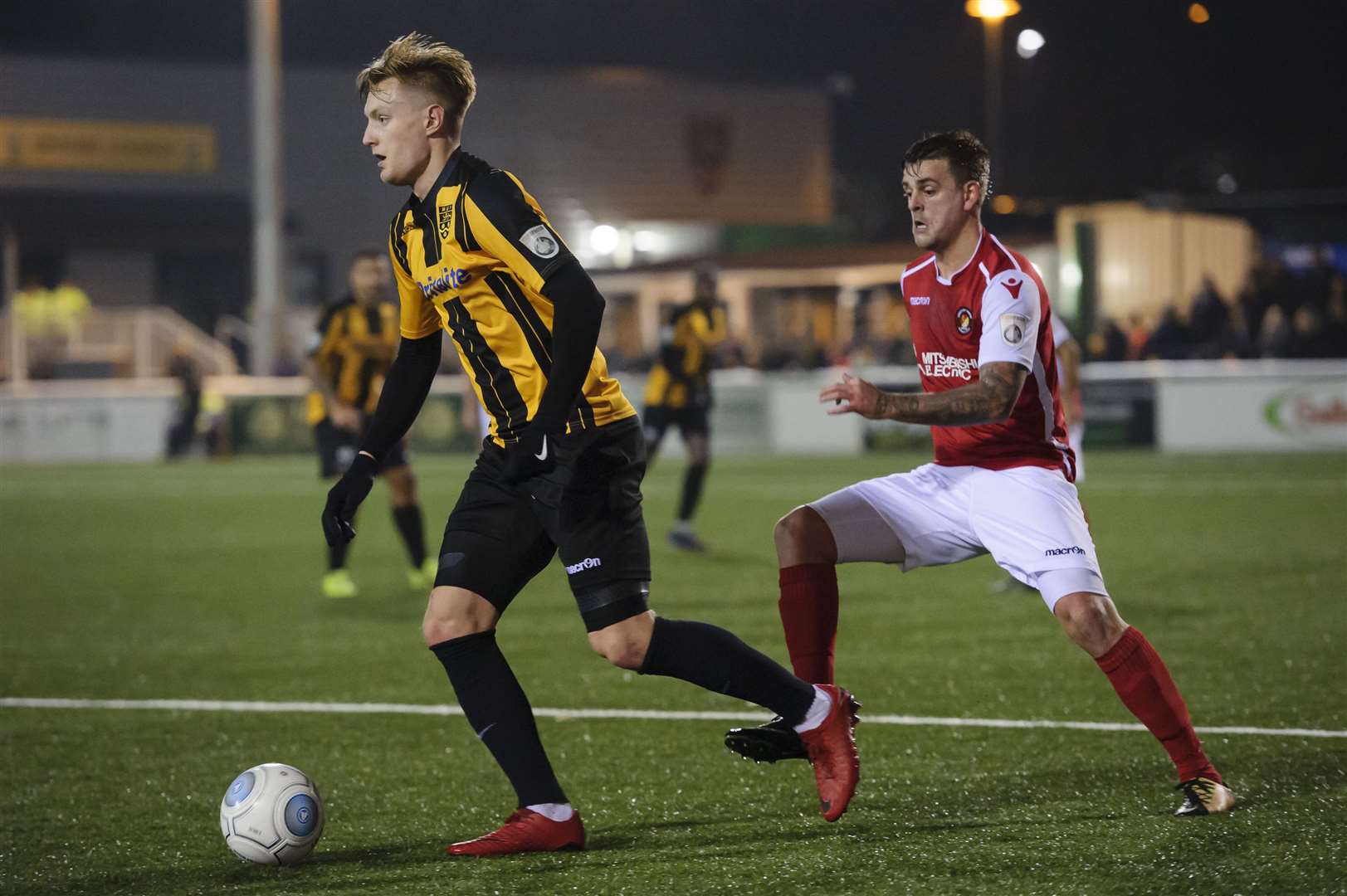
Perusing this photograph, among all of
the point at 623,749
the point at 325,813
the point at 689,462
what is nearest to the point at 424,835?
the point at 325,813

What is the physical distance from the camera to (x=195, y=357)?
119 ft

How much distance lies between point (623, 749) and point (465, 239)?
226 centimetres

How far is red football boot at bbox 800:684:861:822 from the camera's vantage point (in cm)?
462

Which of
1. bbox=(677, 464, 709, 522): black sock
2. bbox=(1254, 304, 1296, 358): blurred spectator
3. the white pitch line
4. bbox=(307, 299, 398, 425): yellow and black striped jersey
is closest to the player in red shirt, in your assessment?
the white pitch line

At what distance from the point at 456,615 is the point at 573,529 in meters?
0.38

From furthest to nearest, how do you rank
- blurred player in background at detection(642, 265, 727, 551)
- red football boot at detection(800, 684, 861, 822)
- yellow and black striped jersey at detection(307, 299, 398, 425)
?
blurred player in background at detection(642, 265, 727, 551) < yellow and black striped jersey at detection(307, 299, 398, 425) < red football boot at detection(800, 684, 861, 822)

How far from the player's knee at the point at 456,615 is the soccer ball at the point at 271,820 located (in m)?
0.54

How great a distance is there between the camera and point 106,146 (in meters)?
39.6

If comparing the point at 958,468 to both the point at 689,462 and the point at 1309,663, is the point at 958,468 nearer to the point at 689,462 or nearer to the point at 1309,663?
the point at 1309,663

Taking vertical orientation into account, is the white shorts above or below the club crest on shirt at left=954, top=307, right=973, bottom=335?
below

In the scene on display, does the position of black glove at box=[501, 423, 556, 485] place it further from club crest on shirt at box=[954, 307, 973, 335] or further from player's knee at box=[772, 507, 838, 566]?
club crest on shirt at box=[954, 307, 973, 335]

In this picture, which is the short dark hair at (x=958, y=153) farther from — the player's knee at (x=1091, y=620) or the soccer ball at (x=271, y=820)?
the soccer ball at (x=271, y=820)

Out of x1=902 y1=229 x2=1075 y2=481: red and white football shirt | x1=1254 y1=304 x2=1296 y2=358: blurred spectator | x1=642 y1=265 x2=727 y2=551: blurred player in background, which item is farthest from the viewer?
x1=1254 y1=304 x2=1296 y2=358: blurred spectator

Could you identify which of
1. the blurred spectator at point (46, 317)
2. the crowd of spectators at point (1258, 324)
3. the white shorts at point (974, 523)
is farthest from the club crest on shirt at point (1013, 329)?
the blurred spectator at point (46, 317)
